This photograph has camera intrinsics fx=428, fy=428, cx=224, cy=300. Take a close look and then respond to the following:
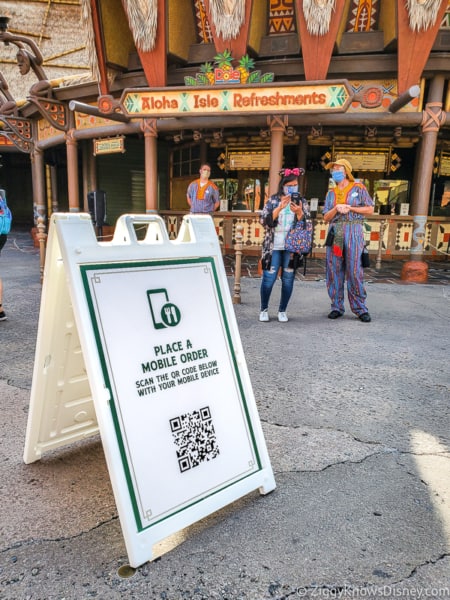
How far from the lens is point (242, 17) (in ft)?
24.9

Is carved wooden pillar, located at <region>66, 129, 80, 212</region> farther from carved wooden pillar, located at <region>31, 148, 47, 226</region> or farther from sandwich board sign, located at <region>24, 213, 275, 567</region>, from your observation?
sandwich board sign, located at <region>24, 213, 275, 567</region>

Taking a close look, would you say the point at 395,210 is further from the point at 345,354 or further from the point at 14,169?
the point at 14,169

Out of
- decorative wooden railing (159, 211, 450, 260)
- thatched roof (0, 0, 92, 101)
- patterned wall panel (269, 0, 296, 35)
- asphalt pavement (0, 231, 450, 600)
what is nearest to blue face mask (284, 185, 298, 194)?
asphalt pavement (0, 231, 450, 600)

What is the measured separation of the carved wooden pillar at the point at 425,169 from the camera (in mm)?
8117

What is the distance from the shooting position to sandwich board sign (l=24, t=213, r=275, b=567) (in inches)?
61.1

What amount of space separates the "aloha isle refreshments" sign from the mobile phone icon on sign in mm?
6593

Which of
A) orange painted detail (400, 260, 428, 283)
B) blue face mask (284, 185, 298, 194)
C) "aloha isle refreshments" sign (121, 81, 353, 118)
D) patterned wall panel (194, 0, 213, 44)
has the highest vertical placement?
patterned wall panel (194, 0, 213, 44)

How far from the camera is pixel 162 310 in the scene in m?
1.75

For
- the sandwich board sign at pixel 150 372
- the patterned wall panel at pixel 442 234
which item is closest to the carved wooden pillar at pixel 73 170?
the patterned wall panel at pixel 442 234

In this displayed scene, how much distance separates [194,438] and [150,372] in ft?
1.13

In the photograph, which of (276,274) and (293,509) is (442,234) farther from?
(293,509)

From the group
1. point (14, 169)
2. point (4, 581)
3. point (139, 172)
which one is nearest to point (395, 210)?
point (139, 172)

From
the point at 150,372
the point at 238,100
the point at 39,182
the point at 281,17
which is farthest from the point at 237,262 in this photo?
the point at 39,182

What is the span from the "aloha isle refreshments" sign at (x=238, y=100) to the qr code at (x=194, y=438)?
22.2 feet
